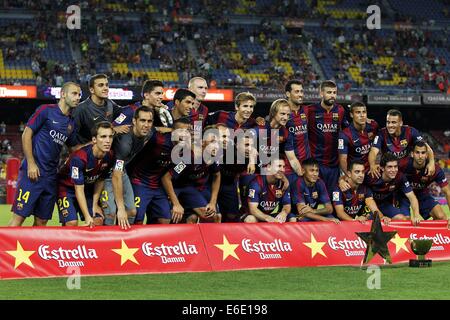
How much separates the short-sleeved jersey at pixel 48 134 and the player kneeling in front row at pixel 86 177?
0.20 meters

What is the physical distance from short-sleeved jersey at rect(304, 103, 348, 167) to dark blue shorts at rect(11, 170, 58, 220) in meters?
4.22

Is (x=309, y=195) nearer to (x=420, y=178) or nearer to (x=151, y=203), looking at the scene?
(x=420, y=178)

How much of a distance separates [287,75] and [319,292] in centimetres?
3567

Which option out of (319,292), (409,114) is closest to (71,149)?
(319,292)

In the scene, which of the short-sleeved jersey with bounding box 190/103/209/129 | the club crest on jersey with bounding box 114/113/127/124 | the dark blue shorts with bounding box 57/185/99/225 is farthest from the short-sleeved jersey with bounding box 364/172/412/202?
the dark blue shorts with bounding box 57/185/99/225

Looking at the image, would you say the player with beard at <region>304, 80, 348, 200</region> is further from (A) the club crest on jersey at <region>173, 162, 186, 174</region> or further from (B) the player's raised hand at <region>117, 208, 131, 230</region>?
(B) the player's raised hand at <region>117, 208, 131, 230</region>

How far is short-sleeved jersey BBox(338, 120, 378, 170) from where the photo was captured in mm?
12023

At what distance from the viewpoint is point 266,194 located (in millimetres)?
→ 11227

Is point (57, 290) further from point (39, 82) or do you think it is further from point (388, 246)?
point (39, 82)

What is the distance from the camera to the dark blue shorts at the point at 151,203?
10.5 metres

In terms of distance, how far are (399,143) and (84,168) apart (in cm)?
488

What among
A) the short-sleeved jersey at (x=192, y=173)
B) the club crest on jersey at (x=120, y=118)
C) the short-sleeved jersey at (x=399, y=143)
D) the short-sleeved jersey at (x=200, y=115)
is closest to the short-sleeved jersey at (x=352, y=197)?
the short-sleeved jersey at (x=399, y=143)

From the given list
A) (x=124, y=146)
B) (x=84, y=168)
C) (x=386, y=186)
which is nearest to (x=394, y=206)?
(x=386, y=186)

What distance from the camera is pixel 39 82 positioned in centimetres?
3728
